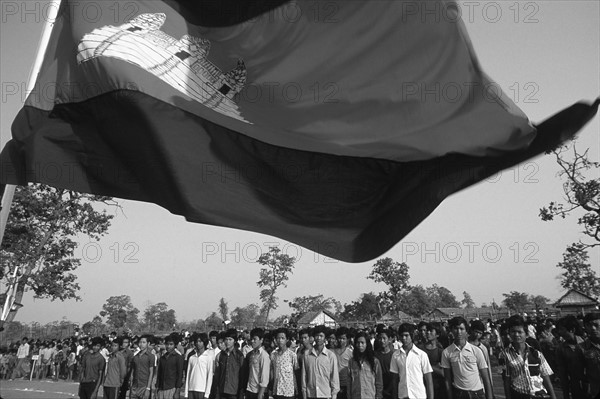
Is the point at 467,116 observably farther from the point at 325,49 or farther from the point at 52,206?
the point at 52,206

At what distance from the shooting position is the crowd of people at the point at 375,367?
6.98m

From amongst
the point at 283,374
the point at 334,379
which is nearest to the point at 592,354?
the point at 334,379

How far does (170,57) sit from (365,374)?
5.60 metres

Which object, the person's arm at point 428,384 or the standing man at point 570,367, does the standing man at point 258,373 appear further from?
the standing man at point 570,367

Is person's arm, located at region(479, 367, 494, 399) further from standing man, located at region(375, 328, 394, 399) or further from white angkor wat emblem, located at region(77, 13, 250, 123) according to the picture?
white angkor wat emblem, located at region(77, 13, 250, 123)

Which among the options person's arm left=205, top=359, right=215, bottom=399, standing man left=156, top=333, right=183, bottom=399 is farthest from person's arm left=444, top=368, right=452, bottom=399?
standing man left=156, top=333, right=183, bottom=399

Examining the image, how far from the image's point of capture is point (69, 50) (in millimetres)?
4422

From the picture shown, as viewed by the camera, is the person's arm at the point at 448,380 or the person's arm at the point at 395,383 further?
the person's arm at the point at 395,383

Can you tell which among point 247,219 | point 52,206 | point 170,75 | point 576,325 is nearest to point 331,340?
point 576,325

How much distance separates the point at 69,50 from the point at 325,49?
88.3 inches

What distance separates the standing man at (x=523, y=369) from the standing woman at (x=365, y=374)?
195 centimetres

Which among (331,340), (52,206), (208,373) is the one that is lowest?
(208,373)

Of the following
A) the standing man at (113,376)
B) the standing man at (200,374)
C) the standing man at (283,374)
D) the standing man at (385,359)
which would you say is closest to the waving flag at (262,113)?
the standing man at (385,359)

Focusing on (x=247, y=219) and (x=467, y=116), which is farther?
(x=247, y=219)
